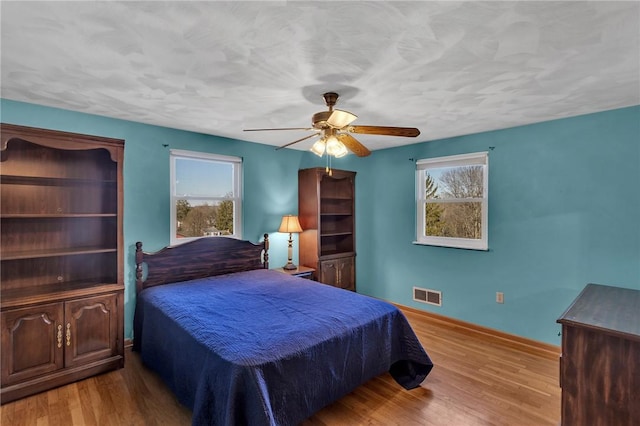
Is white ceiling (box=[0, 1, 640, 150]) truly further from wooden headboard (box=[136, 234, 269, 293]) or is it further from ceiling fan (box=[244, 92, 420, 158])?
wooden headboard (box=[136, 234, 269, 293])

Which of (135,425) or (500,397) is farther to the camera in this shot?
(500,397)

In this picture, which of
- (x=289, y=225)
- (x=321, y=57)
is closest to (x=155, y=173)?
(x=289, y=225)

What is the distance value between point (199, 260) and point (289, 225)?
123 cm

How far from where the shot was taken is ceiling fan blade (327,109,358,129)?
6.85ft

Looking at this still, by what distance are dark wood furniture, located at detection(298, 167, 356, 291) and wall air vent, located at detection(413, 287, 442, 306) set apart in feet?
3.43

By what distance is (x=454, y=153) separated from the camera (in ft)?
12.8

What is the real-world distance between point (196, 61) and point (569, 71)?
95.4 inches

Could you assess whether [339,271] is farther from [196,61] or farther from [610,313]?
[196,61]

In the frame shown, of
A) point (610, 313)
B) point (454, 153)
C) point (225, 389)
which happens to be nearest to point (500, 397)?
point (610, 313)

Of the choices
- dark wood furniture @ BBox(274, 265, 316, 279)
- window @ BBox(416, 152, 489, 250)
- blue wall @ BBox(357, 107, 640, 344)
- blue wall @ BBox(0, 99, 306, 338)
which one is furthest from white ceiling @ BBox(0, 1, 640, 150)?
dark wood furniture @ BBox(274, 265, 316, 279)

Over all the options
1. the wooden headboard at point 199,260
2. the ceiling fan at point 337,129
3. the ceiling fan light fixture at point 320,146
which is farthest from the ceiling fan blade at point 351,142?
the wooden headboard at point 199,260

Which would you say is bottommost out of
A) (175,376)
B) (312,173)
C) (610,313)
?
(175,376)

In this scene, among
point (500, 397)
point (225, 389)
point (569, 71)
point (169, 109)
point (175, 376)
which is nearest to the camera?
point (225, 389)

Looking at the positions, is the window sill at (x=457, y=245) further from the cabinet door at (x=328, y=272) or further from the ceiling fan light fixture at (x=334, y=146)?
the ceiling fan light fixture at (x=334, y=146)
